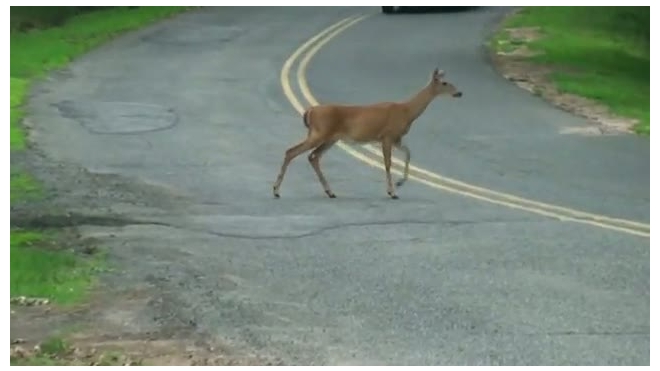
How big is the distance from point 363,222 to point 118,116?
8577mm

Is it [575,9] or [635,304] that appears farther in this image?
[575,9]

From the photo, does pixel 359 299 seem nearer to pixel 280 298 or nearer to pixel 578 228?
pixel 280 298

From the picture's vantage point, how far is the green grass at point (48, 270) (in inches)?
398

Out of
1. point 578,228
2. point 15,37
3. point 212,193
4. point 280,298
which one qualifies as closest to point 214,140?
point 212,193

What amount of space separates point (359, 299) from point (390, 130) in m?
5.00

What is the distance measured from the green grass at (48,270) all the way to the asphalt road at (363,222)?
13.9 inches

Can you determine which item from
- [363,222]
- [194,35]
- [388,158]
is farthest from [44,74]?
[363,222]

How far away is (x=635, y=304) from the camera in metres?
10.2

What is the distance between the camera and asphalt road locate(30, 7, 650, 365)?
30.4 ft

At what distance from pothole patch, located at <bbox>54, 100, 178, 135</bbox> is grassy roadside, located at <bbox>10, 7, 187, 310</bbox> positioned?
83 centimetres

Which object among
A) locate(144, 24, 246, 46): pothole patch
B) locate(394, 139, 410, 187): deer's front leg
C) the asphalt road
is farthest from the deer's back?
locate(144, 24, 246, 46): pothole patch

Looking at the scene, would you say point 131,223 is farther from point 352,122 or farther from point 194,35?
point 194,35


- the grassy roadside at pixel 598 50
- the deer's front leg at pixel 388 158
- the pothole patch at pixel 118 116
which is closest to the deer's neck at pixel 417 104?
Answer: the deer's front leg at pixel 388 158

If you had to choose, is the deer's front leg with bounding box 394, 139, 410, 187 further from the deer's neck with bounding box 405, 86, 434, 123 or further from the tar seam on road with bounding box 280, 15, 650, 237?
the tar seam on road with bounding box 280, 15, 650, 237
